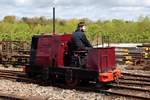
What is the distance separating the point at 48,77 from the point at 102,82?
2.56 meters

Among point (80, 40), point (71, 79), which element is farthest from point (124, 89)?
point (80, 40)

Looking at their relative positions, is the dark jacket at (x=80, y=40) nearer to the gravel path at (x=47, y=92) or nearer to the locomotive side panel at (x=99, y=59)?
the locomotive side panel at (x=99, y=59)

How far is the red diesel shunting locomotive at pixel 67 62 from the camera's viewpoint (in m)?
13.1

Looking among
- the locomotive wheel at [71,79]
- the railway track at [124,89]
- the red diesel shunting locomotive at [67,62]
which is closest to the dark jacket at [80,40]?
the red diesel shunting locomotive at [67,62]

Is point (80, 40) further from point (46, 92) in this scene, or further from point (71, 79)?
point (46, 92)

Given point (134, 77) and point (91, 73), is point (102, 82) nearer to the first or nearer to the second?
point (91, 73)

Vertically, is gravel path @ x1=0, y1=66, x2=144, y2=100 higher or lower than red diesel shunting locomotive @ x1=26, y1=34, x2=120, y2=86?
lower

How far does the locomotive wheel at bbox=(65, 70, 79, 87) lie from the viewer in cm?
1382

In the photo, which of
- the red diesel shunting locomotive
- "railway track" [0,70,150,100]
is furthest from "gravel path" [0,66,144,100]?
the red diesel shunting locomotive

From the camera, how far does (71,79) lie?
14.0m

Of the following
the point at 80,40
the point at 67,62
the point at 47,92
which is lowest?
the point at 47,92

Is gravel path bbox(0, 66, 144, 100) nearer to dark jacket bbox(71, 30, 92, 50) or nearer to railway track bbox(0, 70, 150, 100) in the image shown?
railway track bbox(0, 70, 150, 100)

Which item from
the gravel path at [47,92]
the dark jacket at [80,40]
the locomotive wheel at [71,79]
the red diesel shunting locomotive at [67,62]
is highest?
the dark jacket at [80,40]

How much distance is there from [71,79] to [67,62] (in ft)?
2.93
